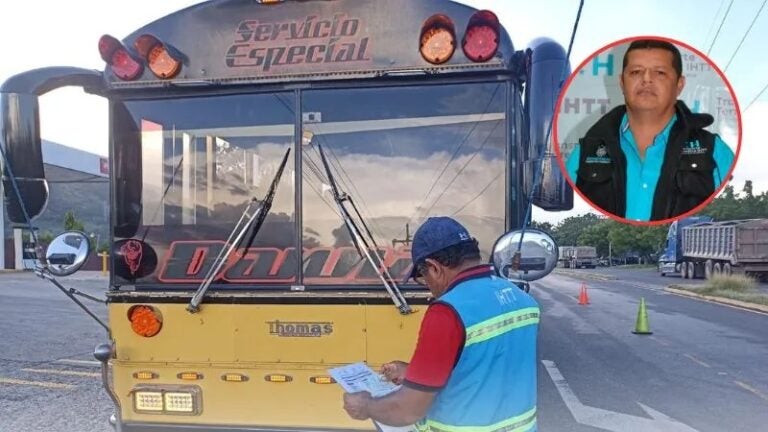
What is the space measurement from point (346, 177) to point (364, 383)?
147 centimetres

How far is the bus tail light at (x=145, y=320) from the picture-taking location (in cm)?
367

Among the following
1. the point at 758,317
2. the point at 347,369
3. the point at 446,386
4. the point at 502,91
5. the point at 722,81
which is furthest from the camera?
the point at 758,317

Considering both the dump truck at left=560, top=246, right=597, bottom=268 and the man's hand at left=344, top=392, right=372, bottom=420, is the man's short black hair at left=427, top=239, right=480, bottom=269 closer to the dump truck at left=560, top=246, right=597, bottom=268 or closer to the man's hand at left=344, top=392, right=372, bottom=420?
the man's hand at left=344, top=392, right=372, bottom=420

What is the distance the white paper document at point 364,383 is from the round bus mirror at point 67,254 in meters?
2.01

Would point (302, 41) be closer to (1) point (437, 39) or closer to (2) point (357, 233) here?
(1) point (437, 39)

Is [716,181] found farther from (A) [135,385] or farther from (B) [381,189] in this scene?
(A) [135,385]

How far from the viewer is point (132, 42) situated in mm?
3803

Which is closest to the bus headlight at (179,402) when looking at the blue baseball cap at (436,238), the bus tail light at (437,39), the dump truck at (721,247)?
the blue baseball cap at (436,238)

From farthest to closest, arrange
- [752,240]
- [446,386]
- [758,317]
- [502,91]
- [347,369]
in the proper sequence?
[752,240]
[758,317]
[502,91]
[347,369]
[446,386]

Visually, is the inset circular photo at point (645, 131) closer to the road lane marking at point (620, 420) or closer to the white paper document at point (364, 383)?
the white paper document at point (364, 383)

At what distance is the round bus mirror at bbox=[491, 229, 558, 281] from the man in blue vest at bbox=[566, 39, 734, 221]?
0.39m

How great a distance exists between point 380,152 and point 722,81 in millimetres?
1724

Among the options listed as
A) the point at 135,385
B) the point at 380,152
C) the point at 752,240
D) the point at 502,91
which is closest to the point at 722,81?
the point at 502,91

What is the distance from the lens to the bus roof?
354 centimetres
